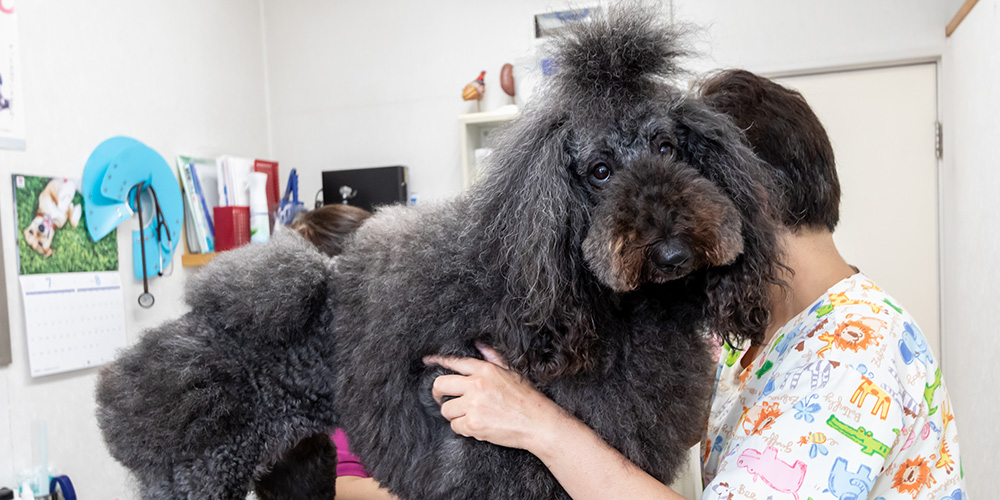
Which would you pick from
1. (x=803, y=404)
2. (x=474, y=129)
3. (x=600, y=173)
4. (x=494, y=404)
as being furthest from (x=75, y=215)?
(x=803, y=404)

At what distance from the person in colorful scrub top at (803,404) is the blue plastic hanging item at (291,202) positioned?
86.5 inches

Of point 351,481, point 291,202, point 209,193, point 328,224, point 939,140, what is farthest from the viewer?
point 291,202

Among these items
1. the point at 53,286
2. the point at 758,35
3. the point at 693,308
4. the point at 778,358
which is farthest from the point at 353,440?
the point at 758,35

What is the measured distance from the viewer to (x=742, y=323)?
93cm

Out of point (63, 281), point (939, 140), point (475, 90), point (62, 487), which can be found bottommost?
point (62, 487)

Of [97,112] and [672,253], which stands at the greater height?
[97,112]

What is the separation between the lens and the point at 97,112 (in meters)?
2.22

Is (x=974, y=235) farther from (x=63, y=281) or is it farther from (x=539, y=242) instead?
(x=63, y=281)

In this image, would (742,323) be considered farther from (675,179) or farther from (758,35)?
(758,35)

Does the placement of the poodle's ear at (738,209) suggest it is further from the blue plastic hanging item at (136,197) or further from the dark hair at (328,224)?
the blue plastic hanging item at (136,197)

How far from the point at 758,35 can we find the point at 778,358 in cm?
207

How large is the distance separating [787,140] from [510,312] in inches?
20.7

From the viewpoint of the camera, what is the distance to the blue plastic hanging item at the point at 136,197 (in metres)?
2.16

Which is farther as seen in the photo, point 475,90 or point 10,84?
point 475,90
